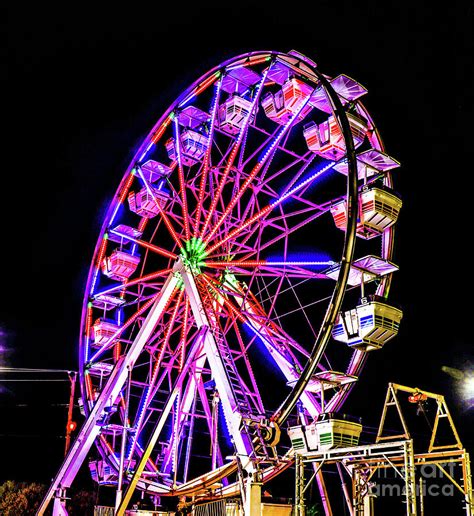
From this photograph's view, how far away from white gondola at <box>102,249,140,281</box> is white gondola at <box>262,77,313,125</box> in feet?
18.5

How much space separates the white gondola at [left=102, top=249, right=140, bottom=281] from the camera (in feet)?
58.4

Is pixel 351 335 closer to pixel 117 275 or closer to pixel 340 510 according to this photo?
pixel 117 275

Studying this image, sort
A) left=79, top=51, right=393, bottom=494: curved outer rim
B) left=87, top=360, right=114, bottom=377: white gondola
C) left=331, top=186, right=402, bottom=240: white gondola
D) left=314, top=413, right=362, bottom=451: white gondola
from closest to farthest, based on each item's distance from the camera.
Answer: left=79, top=51, right=393, bottom=494: curved outer rim → left=314, top=413, right=362, bottom=451: white gondola → left=331, top=186, right=402, bottom=240: white gondola → left=87, top=360, right=114, bottom=377: white gondola

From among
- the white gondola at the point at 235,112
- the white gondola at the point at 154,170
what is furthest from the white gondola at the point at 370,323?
the white gondola at the point at 154,170

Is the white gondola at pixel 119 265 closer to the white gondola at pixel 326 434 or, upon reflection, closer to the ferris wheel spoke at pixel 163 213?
the ferris wheel spoke at pixel 163 213

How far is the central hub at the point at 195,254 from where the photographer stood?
15.1 meters

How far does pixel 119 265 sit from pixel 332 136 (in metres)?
7.27

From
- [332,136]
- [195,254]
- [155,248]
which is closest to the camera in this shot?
[332,136]

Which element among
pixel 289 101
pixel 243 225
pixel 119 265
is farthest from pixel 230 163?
pixel 119 265

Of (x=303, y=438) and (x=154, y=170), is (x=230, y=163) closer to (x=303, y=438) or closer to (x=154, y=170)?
(x=154, y=170)

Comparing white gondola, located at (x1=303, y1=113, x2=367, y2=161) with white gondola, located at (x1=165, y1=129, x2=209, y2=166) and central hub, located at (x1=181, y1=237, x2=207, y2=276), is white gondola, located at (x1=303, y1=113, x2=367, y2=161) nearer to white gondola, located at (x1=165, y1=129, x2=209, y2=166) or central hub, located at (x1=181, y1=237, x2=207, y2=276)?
central hub, located at (x1=181, y1=237, x2=207, y2=276)

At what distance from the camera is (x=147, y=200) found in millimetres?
17672

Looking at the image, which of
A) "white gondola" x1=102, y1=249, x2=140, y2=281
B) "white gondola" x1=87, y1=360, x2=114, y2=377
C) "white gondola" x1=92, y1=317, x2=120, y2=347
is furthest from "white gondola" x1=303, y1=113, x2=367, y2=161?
"white gondola" x1=87, y1=360, x2=114, y2=377

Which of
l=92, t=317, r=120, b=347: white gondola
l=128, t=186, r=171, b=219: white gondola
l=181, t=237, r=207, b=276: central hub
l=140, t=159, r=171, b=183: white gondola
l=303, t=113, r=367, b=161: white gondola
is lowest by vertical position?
l=92, t=317, r=120, b=347: white gondola
